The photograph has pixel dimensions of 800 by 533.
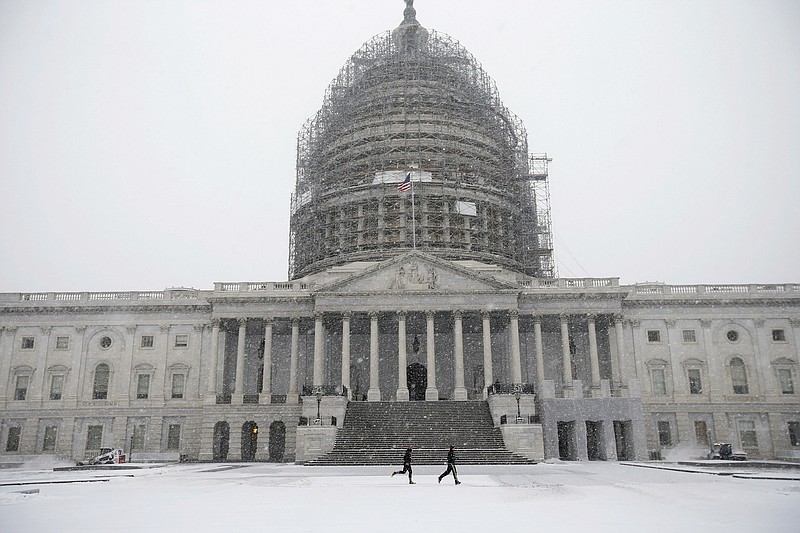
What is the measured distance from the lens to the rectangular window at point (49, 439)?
55.3m

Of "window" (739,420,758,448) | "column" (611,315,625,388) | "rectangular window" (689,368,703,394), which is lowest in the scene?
"window" (739,420,758,448)

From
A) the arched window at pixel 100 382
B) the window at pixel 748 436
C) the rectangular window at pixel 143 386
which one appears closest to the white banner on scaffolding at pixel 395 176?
the rectangular window at pixel 143 386

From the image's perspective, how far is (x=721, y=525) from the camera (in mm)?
13133

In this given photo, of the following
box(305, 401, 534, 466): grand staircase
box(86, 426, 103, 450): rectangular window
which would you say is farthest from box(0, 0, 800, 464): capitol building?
box(305, 401, 534, 466): grand staircase

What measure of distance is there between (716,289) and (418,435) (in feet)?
102

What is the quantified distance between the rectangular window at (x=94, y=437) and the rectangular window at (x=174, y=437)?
5.34 meters

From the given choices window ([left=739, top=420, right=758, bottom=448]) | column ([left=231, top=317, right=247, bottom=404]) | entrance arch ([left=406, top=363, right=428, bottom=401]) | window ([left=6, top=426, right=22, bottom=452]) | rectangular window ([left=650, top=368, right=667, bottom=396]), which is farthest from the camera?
entrance arch ([left=406, top=363, right=428, bottom=401])

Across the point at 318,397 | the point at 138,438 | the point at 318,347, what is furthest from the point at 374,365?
the point at 138,438

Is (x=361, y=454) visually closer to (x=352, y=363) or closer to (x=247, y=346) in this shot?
(x=352, y=363)

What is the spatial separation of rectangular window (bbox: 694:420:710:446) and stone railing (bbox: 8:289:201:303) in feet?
138

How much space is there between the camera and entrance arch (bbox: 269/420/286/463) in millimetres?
53250

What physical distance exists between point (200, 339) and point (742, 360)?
4451 cm

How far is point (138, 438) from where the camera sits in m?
55.6

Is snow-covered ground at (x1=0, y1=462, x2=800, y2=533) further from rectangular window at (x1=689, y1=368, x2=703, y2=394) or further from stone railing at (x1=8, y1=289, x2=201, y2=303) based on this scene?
stone railing at (x1=8, y1=289, x2=201, y2=303)
